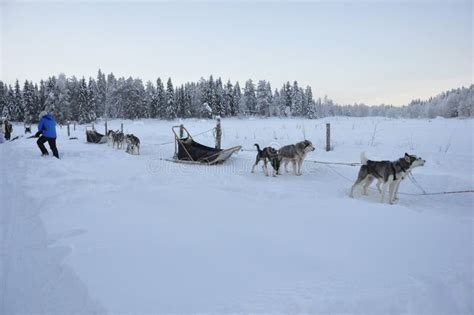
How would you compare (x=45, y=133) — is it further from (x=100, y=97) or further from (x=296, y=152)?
(x=100, y=97)

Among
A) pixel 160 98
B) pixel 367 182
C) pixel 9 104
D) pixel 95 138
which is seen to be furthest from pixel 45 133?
pixel 9 104

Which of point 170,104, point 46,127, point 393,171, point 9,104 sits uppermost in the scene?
point 9,104

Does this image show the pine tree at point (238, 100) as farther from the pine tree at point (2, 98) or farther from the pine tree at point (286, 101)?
the pine tree at point (2, 98)

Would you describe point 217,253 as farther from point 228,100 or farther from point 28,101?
point 28,101

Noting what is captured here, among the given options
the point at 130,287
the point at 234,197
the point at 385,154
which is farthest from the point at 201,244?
the point at 385,154

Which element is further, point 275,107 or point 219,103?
point 275,107

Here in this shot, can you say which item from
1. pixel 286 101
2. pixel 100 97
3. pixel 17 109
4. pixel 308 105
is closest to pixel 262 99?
pixel 286 101

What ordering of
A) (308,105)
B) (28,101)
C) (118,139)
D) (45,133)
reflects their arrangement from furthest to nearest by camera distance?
1. (308,105)
2. (28,101)
3. (118,139)
4. (45,133)

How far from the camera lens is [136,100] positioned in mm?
53562

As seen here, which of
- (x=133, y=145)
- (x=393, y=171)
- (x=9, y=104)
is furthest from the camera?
(x=9, y=104)

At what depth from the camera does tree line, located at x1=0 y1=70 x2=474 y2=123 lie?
5094 cm

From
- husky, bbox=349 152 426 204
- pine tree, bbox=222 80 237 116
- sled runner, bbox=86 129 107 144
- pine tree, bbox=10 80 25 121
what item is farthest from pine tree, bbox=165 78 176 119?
husky, bbox=349 152 426 204

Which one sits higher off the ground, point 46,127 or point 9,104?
point 9,104

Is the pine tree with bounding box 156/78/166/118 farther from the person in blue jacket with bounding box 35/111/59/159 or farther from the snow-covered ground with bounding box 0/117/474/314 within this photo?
the snow-covered ground with bounding box 0/117/474/314
